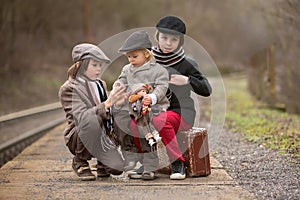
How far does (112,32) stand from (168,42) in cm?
2906

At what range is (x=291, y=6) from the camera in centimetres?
963

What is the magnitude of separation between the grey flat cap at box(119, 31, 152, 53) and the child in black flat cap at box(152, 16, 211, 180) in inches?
10.7

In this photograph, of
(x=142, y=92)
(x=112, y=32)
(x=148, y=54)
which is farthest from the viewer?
(x=112, y=32)

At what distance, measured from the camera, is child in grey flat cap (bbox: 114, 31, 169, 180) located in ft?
15.9

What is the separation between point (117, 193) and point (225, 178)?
3.72ft

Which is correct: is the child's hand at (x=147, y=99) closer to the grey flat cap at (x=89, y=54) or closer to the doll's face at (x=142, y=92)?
the doll's face at (x=142, y=92)

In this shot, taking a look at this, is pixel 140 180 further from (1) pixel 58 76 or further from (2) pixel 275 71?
(1) pixel 58 76

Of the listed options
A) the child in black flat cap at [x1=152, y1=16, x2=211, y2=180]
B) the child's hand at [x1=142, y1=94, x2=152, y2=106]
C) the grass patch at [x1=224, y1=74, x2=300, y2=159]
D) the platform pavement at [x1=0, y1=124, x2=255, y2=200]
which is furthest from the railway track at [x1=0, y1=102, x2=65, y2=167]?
the grass patch at [x1=224, y1=74, x2=300, y2=159]

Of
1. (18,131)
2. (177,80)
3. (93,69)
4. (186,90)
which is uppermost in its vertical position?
(93,69)

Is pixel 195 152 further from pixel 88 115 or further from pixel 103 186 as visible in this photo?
pixel 88 115

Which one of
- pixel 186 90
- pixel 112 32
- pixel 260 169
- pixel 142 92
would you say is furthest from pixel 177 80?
pixel 112 32

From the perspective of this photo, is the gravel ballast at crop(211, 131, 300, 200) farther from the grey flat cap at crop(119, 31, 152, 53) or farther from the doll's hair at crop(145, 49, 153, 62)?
the grey flat cap at crop(119, 31, 152, 53)

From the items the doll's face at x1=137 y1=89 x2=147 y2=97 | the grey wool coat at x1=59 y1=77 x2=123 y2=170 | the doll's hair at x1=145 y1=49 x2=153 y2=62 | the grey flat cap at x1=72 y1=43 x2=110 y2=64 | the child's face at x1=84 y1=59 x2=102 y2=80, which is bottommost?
the grey wool coat at x1=59 y1=77 x2=123 y2=170

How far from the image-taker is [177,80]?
5066mm
